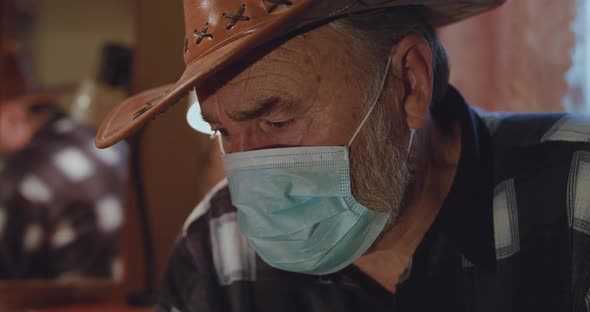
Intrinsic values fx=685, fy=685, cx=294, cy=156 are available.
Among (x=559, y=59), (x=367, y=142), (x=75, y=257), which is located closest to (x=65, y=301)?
(x=75, y=257)

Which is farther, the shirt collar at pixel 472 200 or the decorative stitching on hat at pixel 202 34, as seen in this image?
the shirt collar at pixel 472 200

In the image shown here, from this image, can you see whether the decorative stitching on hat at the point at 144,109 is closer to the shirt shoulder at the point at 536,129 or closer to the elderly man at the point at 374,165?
the elderly man at the point at 374,165

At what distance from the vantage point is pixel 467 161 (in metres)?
1.15

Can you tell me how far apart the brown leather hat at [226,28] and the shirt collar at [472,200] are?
0.26 metres

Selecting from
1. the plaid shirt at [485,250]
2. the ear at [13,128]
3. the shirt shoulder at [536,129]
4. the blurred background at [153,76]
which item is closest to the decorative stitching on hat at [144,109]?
the plaid shirt at [485,250]

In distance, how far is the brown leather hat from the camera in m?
0.91

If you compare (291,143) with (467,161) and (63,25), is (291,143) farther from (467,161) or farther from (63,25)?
(63,25)

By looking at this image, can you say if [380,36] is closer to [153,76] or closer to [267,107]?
[267,107]

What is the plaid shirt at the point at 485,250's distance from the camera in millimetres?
1054

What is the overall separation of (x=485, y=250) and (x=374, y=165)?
0.23 m

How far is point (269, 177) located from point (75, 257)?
125cm

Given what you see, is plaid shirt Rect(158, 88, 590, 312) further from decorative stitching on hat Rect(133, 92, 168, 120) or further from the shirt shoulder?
decorative stitching on hat Rect(133, 92, 168, 120)

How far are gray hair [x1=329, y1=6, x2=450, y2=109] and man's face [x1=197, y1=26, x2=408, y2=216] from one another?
15 mm

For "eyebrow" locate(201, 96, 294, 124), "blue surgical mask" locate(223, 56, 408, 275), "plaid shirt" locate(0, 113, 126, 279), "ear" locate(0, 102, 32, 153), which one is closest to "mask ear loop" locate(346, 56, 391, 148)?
"blue surgical mask" locate(223, 56, 408, 275)
